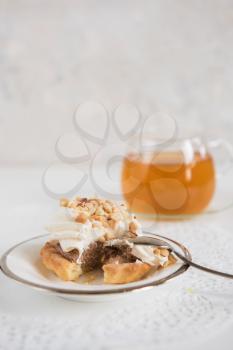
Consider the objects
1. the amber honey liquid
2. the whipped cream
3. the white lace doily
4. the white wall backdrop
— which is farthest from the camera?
the white wall backdrop

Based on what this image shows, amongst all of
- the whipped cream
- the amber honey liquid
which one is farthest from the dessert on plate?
the amber honey liquid

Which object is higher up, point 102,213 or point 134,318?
point 102,213

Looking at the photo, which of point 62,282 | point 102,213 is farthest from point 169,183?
point 62,282

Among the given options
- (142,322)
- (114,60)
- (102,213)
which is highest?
(114,60)

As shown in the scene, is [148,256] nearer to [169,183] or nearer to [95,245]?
[95,245]

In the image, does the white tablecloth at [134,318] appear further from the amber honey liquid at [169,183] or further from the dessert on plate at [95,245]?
the amber honey liquid at [169,183]

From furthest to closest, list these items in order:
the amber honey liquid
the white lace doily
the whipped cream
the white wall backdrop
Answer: the white wall backdrop, the amber honey liquid, the whipped cream, the white lace doily

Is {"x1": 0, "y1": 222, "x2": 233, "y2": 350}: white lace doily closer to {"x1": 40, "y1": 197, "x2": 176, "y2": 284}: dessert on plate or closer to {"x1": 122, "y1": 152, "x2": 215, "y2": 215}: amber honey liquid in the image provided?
{"x1": 40, "y1": 197, "x2": 176, "y2": 284}: dessert on plate

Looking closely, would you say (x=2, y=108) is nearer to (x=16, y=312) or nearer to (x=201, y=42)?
(x=201, y=42)
